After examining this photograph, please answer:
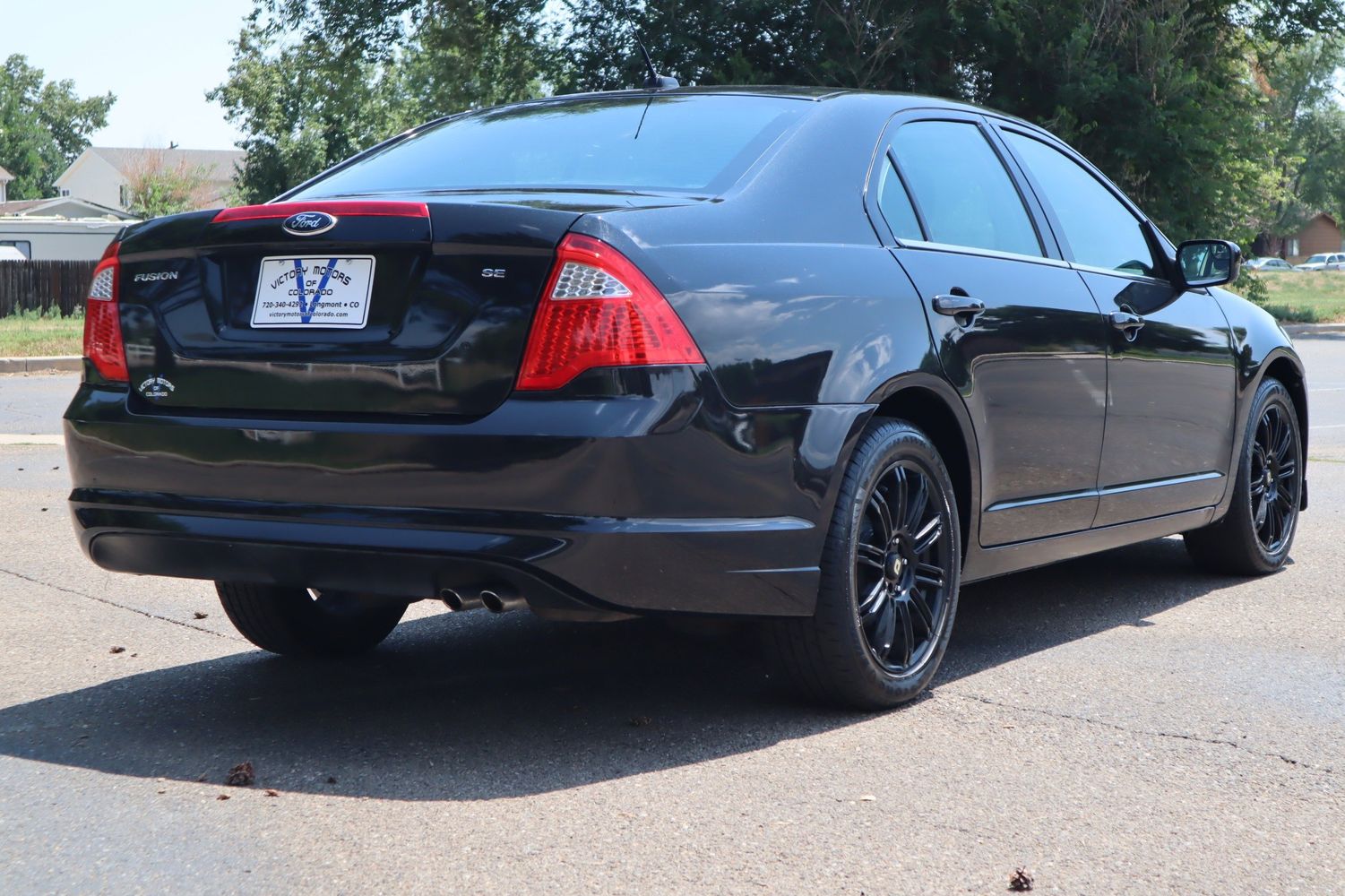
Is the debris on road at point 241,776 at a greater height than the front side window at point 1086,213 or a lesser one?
lesser

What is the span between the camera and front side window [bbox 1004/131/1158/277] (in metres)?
5.32

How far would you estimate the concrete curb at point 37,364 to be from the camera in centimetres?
2034

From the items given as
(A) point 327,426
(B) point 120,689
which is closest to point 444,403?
(A) point 327,426

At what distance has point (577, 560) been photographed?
3488 mm

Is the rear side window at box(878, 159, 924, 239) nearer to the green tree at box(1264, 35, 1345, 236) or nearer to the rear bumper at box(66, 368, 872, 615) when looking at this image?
the rear bumper at box(66, 368, 872, 615)

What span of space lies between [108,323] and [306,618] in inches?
44.3

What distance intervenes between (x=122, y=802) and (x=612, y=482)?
1211mm

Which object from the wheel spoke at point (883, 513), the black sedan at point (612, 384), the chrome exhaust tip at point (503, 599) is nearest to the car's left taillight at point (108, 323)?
the black sedan at point (612, 384)

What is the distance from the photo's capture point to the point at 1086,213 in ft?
18.1

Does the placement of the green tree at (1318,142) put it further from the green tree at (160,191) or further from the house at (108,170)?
the house at (108,170)

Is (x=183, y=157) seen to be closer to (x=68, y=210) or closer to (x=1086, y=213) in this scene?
(x=68, y=210)

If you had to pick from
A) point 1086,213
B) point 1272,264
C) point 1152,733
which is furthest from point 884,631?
point 1272,264

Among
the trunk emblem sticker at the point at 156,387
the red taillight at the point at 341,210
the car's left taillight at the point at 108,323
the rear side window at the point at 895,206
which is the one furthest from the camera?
the rear side window at the point at 895,206

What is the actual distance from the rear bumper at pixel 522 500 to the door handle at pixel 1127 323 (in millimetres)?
1631
